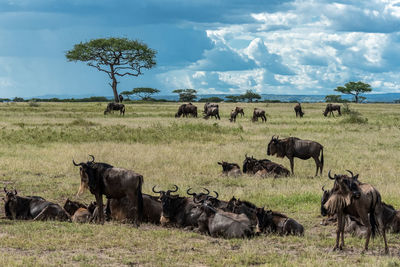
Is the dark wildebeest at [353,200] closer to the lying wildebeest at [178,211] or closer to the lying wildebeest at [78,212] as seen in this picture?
the lying wildebeest at [178,211]

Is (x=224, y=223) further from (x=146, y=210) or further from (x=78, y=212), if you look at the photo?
(x=78, y=212)

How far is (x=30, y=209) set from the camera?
11.4 m

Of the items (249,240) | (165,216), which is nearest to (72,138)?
(165,216)

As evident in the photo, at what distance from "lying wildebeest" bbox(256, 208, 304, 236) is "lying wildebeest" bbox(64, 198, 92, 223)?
156 inches

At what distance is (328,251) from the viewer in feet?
29.5

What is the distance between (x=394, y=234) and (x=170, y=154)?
40.9ft

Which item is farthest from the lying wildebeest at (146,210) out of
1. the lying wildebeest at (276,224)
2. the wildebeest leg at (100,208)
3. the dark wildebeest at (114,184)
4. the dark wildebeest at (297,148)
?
the dark wildebeest at (297,148)

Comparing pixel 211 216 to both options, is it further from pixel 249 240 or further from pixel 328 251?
pixel 328 251

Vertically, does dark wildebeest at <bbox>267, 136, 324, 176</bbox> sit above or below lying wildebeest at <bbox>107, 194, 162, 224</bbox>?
above

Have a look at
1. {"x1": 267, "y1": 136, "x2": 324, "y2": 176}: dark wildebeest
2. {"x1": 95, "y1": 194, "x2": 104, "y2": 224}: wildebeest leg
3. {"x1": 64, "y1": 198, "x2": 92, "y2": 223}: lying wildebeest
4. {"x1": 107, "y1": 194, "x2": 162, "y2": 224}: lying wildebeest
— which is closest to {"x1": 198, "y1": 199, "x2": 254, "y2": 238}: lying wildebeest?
{"x1": 107, "y1": 194, "x2": 162, "y2": 224}: lying wildebeest

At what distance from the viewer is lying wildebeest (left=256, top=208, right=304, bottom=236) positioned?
10.0 meters

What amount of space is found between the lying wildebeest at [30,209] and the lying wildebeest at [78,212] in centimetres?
20

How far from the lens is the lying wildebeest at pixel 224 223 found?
388 inches

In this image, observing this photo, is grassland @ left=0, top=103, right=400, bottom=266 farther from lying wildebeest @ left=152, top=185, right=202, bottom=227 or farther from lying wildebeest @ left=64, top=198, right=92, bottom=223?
lying wildebeest @ left=64, top=198, right=92, bottom=223
